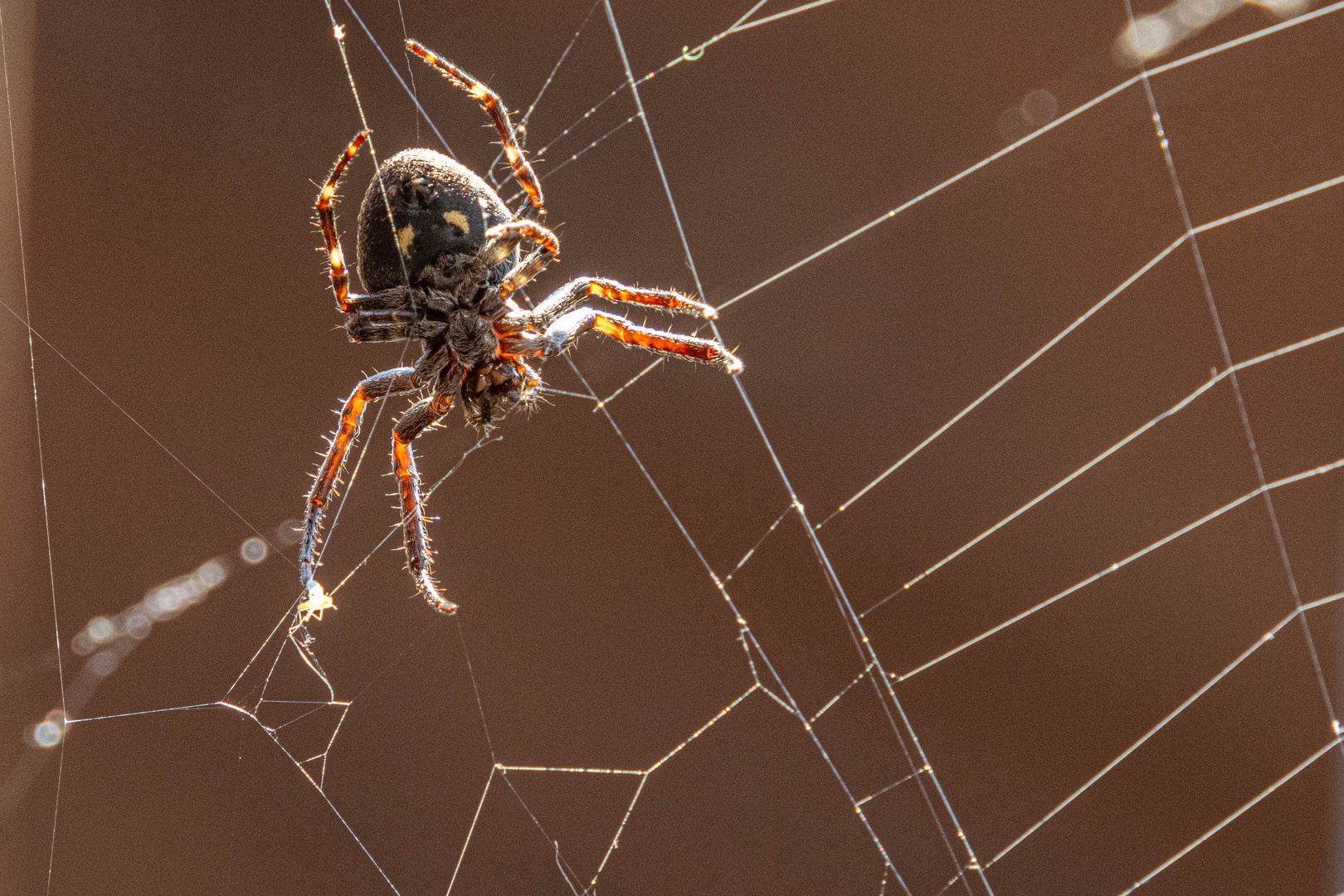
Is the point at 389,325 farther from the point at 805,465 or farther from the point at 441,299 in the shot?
the point at 805,465

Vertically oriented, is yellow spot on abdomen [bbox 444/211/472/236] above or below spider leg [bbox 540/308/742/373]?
above

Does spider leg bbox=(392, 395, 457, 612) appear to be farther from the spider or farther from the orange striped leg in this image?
the orange striped leg

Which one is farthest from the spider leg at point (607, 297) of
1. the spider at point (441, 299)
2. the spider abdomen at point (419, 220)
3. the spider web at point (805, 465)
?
the spider web at point (805, 465)

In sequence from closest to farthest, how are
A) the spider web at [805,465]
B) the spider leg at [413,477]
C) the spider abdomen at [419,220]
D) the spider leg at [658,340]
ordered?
the spider abdomen at [419,220] → the spider leg at [413,477] → the spider leg at [658,340] → the spider web at [805,465]

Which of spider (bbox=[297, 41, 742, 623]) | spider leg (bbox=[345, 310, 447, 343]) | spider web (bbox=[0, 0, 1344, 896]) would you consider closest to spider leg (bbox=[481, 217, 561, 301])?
spider (bbox=[297, 41, 742, 623])

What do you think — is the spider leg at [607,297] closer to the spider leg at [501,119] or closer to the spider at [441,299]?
the spider at [441,299]

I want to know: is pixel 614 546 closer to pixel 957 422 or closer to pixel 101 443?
pixel 957 422

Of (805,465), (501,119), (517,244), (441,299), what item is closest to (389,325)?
(441,299)
